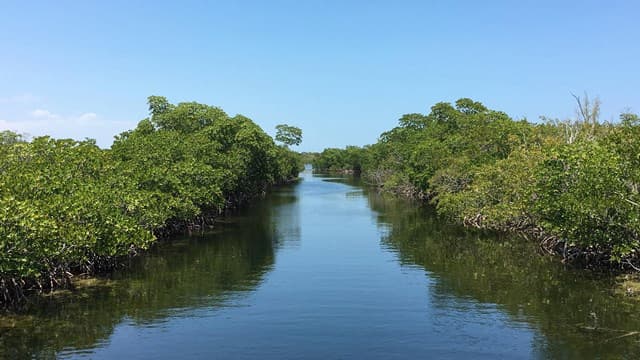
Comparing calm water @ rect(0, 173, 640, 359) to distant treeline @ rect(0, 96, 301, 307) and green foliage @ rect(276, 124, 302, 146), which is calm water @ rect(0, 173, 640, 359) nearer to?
distant treeline @ rect(0, 96, 301, 307)

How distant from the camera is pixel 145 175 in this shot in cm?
4628

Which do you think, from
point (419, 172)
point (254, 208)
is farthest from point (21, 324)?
point (419, 172)

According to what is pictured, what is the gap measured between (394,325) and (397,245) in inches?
885

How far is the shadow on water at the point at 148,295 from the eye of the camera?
23219mm

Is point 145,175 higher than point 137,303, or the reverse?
point 145,175

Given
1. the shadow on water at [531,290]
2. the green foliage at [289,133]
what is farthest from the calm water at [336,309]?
the green foliage at [289,133]

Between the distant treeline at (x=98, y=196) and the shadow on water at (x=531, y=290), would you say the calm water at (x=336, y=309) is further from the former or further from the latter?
the distant treeline at (x=98, y=196)

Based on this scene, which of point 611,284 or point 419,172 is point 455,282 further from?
point 419,172

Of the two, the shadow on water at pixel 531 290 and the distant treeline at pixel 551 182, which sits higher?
the distant treeline at pixel 551 182

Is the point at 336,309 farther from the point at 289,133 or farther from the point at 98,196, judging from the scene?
the point at 289,133

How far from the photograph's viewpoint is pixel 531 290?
3089cm

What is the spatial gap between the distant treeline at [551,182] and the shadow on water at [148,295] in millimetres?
18107

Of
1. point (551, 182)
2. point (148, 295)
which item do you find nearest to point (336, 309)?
point (148, 295)

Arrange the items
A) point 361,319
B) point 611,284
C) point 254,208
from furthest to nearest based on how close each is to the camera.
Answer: point 254,208, point 611,284, point 361,319
